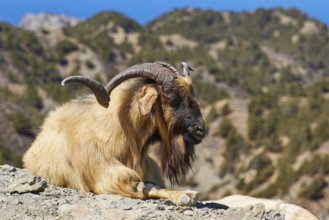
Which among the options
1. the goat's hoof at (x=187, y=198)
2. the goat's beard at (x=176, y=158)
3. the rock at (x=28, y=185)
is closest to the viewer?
the goat's hoof at (x=187, y=198)

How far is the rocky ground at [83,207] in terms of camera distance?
757 cm

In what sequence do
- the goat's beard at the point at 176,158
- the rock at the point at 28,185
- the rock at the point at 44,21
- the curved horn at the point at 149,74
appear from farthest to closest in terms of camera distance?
the rock at the point at 44,21, the goat's beard at the point at 176,158, the curved horn at the point at 149,74, the rock at the point at 28,185

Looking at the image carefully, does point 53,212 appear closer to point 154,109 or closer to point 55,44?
point 154,109

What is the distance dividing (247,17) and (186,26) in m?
22.2

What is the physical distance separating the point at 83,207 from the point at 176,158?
6.14 feet

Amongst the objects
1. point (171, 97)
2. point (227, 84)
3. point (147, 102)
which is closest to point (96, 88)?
point (147, 102)

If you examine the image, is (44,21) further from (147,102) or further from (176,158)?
(147,102)

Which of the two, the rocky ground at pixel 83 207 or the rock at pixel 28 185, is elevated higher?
the rock at pixel 28 185

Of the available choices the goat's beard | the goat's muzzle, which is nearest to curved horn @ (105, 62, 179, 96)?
the goat's muzzle

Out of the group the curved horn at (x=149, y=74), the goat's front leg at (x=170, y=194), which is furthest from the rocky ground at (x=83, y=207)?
the curved horn at (x=149, y=74)

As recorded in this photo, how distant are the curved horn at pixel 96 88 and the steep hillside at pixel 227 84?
4.77 feet

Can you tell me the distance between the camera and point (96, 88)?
880 centimetres

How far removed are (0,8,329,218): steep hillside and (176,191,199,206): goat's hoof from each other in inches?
111

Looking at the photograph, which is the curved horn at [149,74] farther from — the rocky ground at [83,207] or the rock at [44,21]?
the rock at [44,21]
